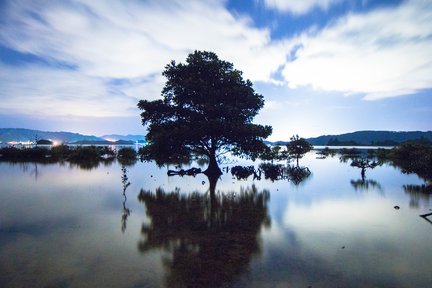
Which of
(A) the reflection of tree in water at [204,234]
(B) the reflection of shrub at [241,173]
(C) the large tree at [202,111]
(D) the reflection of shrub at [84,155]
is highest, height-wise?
(C) the large tree at [202,111]

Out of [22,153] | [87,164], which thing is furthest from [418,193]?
[22,153]

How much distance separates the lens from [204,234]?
13555mm

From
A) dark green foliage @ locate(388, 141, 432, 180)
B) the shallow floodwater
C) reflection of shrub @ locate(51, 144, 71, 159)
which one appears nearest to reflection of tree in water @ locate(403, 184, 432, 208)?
the shallow floodwater

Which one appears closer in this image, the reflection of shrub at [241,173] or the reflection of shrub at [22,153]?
the reflection of shrub at [241,173]

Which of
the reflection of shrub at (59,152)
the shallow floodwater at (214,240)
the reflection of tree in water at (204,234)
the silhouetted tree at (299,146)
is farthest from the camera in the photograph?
the reflection of shrub at (59,152)

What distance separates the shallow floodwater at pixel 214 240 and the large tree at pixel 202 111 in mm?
12944

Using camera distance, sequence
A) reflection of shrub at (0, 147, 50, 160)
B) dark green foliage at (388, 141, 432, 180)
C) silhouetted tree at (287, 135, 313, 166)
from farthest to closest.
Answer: reflection of shrub at (0, 147, 50, 160)
silhouetted tree at (287, 135, 313, 166)
dark green foliage at (388, 141, 432, 180)

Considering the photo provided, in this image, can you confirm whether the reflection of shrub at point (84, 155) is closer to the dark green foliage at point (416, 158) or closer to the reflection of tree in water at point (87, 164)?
the reflection of tree in water at point (87, 164)

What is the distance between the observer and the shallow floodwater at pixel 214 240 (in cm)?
905

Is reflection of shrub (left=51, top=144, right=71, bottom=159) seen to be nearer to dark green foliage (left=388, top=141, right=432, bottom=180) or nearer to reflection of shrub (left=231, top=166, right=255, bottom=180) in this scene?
reflection of shrub (left=231, top=166, right=255, bottom=180)

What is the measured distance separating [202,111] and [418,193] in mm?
25368

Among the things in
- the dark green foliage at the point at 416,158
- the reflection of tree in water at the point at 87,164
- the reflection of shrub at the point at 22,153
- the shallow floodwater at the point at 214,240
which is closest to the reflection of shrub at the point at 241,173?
the shallow floodwater at the point at 214,240

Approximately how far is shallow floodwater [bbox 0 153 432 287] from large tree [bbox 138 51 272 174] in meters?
12.9

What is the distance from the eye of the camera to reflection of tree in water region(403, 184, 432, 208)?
69.2 ft
